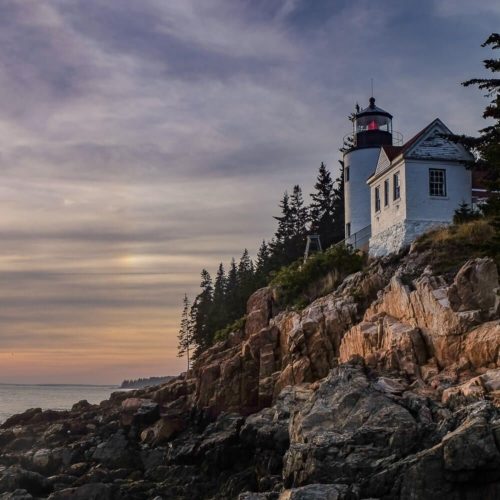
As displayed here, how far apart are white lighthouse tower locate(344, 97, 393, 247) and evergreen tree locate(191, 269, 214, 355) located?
19.9 metres

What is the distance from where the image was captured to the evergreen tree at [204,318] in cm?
5809

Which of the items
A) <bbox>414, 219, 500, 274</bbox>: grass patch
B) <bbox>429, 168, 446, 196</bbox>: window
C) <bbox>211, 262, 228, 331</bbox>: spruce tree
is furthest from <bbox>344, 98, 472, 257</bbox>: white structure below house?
<bbox>211, 262, 228, 331</bbox>: spruce tree

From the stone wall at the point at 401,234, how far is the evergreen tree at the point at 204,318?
81.5ft

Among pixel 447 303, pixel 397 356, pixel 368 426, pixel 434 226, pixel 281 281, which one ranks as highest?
pixel 434 226

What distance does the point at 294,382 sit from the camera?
27.1m

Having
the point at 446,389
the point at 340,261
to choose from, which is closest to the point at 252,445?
the point at 446,389

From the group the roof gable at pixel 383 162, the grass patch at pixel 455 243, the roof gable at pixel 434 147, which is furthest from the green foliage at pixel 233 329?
the roof gable at pixel 434 147

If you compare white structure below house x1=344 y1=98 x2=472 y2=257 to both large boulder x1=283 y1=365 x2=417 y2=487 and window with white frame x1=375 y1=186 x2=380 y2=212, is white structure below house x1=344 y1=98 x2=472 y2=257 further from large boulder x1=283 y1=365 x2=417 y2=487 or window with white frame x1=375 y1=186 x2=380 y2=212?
large boulder x1=283 y1=365 x2=417 y2=487

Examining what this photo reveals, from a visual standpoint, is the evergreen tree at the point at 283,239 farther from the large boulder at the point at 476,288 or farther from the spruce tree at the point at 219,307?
the large boulder at the point at 476,288

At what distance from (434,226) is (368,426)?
58.0 feet

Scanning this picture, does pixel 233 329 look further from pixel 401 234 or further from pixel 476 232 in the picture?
pixel 476 232

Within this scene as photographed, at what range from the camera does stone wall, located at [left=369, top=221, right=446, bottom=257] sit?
3256 cm

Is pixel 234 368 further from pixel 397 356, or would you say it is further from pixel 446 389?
pixel 446 389

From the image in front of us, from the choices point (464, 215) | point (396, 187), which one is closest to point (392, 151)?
point (396, 187)
